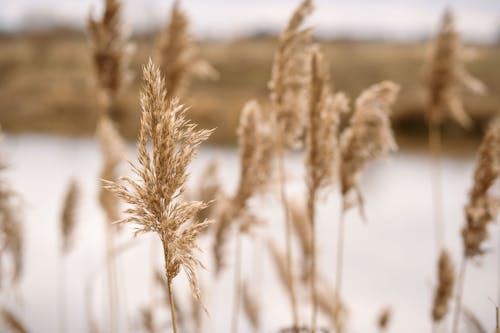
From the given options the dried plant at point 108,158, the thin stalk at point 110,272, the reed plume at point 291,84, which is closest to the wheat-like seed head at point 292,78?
the reed plume at point 291,84

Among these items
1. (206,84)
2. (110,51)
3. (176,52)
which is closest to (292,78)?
(176,52)

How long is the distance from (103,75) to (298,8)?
157 cm

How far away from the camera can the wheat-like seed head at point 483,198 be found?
265 centimetres

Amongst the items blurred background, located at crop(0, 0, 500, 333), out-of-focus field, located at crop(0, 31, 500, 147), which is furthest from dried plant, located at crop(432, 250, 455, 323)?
out-of-focus field, located at crop(0, 31, 500, 147)

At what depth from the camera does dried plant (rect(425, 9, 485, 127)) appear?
4566mm

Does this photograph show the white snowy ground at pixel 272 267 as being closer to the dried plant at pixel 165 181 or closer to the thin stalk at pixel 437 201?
the thin stalk at pixel 437 201

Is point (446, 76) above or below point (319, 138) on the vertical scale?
above

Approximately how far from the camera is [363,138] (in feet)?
9.07

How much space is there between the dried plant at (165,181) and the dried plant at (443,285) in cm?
214

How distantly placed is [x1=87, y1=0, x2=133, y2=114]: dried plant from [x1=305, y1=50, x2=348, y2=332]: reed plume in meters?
1.64

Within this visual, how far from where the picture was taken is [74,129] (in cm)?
2606

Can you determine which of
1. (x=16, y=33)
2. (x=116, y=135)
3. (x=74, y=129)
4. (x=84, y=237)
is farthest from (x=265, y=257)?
(x=16, y=33)

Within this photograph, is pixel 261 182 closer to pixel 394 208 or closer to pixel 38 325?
pixel 38 325

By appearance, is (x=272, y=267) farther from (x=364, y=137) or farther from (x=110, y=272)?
(x=364, y=137)
